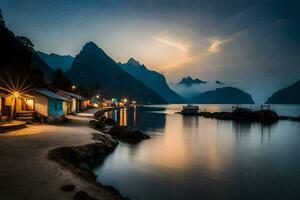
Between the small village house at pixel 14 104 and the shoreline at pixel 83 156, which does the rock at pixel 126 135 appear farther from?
the small village house at pixel 14 104

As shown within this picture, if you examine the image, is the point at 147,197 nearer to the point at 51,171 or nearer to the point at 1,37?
the point at 51,171

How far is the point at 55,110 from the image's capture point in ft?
116

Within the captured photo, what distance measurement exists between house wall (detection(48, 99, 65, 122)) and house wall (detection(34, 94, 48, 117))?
23.2 inches

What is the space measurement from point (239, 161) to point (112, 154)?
1237 centimetres

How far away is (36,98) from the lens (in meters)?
32.8

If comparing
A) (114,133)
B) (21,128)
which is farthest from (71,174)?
(114,133)

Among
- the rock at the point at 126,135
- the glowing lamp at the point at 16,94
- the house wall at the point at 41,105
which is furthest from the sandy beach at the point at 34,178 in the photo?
the house wall at the point at 41,105

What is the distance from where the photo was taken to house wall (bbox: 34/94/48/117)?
32531mm

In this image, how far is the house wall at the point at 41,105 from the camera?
32.5 m

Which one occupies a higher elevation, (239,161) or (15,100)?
(15,100)

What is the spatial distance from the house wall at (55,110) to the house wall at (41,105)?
59 cm

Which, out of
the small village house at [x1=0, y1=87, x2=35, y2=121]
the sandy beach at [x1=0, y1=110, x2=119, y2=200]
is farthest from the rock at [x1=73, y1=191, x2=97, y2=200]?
the small village house at [x1=0, y1=87, x2=35, y2=121]

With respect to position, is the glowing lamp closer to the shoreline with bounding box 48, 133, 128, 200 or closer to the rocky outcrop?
the shoreline with bounding box 48, 133, 128, 200

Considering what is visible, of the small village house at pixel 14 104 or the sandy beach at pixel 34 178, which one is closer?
the sandy beach at pixel 34 178
